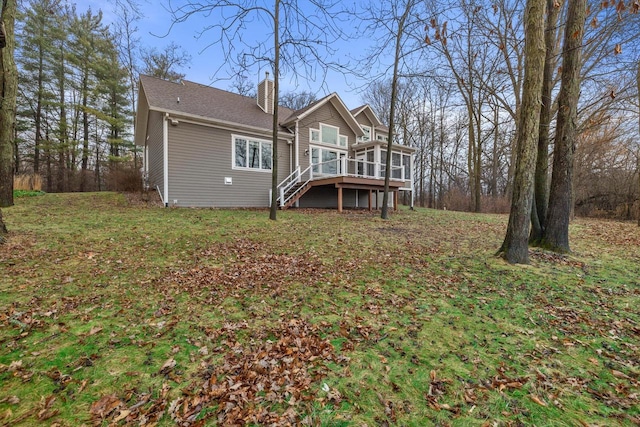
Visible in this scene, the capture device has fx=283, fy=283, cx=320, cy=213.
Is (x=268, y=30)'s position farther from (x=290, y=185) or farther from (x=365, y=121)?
(x=365, y=121)

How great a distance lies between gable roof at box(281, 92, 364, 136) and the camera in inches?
578

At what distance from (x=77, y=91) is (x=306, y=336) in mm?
27377

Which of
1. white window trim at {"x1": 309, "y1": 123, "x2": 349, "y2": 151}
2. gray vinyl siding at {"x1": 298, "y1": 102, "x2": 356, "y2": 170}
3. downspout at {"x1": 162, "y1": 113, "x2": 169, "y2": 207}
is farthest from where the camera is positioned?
white window trim at {"x1": 309, "y1": 123, "x2": 349, "y2": 151}

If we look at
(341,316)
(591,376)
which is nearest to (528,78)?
(591,376)

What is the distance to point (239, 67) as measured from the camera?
7.32 metres

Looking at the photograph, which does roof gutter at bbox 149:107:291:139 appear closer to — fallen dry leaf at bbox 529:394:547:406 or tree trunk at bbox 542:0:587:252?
tree trunk at bbox 542:0:587:252

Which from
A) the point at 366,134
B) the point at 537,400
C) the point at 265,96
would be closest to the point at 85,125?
the point at 265,96

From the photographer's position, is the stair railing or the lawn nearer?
the lawn

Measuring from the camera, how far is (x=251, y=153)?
13.4 meters

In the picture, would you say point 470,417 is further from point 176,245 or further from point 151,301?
point 176,245

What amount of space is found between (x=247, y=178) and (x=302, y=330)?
10.9 metres

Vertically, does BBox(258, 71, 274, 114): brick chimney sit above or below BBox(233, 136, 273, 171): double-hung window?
above

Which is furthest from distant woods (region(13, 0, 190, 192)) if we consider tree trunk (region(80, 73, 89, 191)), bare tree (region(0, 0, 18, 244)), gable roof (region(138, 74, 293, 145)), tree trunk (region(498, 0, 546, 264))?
tree trunk (region(498, 0, 546, 264))

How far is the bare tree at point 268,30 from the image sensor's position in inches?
250
